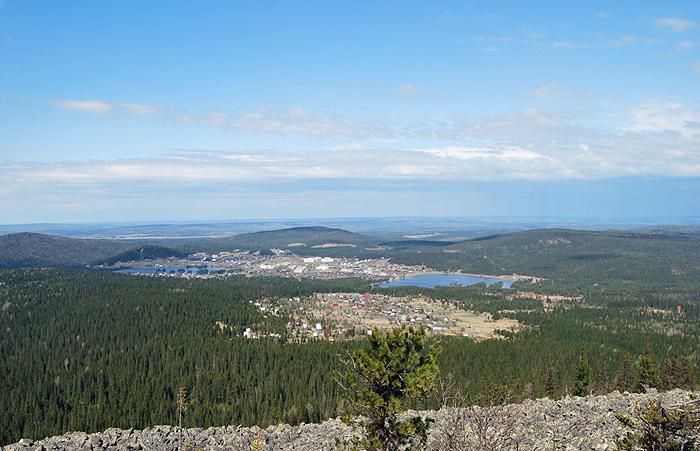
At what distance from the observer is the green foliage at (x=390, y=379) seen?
67.1ft

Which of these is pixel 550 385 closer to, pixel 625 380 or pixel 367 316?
pixel 625 380

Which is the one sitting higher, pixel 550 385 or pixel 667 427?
pixel 667 427

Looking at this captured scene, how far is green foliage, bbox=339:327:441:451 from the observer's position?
67.1ft

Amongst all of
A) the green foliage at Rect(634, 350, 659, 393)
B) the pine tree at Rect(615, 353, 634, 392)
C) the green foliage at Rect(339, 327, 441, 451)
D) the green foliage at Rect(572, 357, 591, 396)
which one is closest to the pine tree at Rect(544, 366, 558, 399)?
the green foliage at Rect(572, 357, 591, 396)

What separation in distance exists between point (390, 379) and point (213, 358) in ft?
195

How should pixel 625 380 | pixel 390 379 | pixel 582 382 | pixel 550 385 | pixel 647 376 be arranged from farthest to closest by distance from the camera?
pixel 625 380
pixel 550 385
pixel 582 382
pixel 647 376
pixel 390 379

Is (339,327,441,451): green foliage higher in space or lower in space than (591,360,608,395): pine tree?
higher

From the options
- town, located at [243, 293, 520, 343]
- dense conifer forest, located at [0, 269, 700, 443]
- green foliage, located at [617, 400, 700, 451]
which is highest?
green foliage, located at [617, 400, 700, 451]

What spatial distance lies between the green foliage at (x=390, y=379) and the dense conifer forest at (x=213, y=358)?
471 inches

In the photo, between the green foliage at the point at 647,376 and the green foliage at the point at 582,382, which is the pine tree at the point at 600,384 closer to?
the green foliage at the point at 582,382

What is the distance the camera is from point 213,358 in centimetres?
7475

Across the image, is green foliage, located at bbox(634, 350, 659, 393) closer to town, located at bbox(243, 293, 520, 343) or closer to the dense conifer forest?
the dense conifer forest

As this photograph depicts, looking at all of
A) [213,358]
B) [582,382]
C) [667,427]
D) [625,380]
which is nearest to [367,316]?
[213,358]

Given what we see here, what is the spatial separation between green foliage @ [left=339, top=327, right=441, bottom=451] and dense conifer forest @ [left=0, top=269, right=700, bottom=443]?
1197cm
